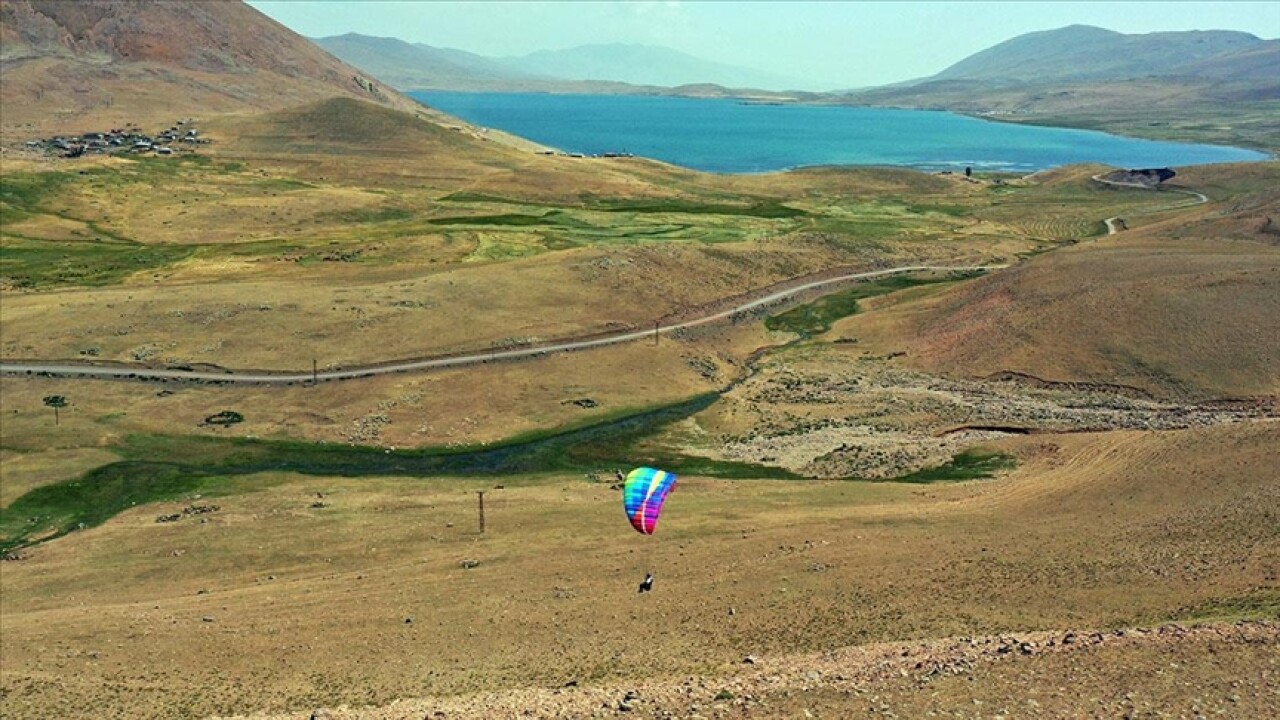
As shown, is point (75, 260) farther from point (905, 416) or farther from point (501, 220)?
point (905, 416)

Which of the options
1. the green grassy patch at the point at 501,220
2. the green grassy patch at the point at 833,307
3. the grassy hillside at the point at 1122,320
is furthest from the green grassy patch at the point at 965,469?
the green grassy patch at the point at 501,220

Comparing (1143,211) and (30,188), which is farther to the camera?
(1143,211)

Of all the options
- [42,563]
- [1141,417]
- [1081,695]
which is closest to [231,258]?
[42,563]

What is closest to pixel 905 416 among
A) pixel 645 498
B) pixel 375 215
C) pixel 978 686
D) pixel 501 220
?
pixel 645 498

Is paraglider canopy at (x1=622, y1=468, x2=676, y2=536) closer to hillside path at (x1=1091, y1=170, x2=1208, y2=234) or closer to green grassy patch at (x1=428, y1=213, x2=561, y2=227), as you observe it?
green grassy patch at (x1=428, y1=213, x2=561, y2=227)

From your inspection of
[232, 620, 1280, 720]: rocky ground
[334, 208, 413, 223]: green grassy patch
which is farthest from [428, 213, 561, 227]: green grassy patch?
[232, 620, 1280, 720]: rocky ground
